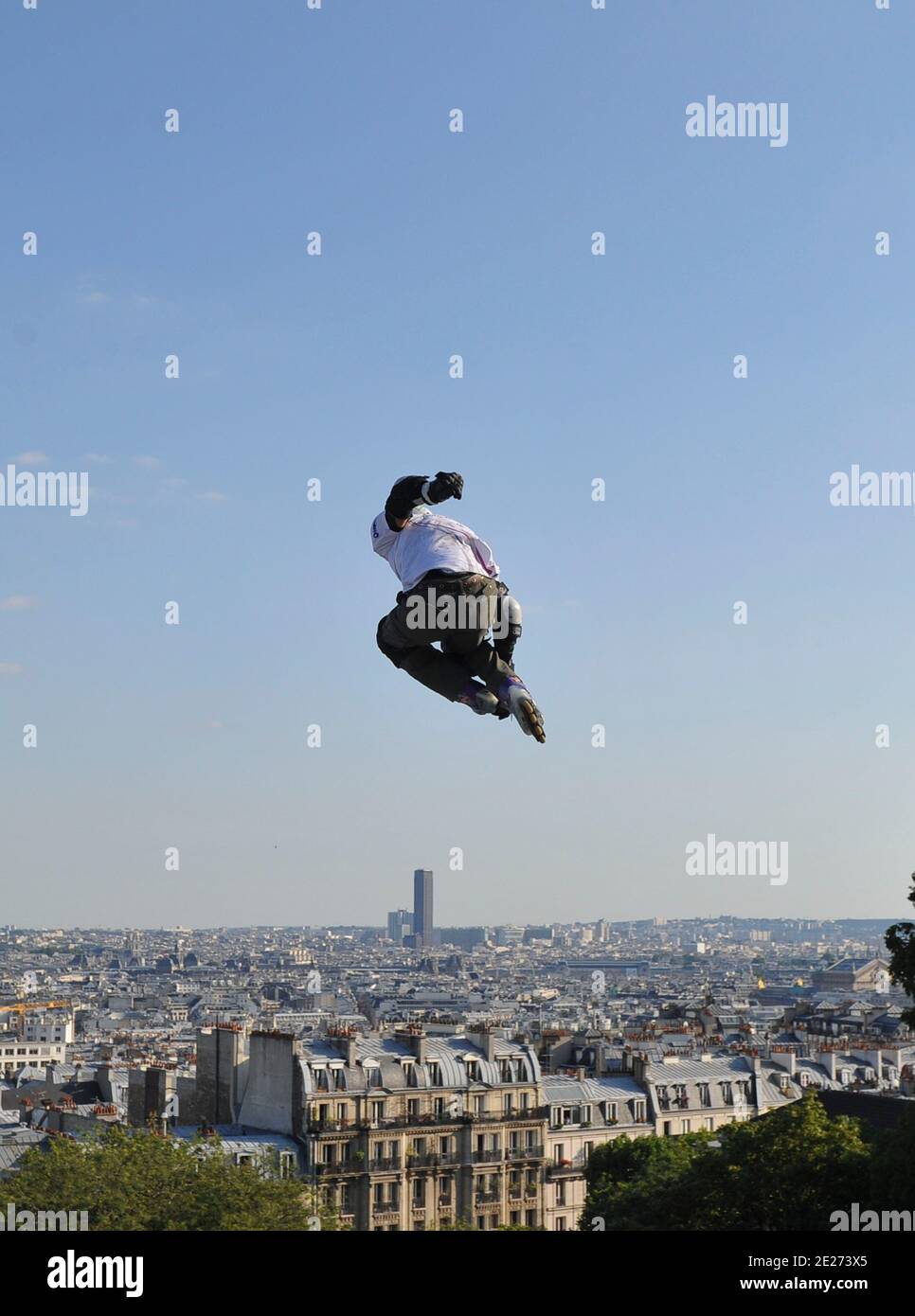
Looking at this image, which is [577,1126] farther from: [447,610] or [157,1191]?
[447,610]

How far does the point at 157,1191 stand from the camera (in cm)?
2911

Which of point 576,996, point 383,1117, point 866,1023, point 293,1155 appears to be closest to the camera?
point 293,1155

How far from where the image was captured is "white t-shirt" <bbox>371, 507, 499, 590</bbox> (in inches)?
316

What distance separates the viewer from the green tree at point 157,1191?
28.0 meters

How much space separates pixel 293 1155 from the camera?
38.0 m

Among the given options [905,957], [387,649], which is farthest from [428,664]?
[905,957]

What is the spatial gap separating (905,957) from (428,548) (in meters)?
15.3

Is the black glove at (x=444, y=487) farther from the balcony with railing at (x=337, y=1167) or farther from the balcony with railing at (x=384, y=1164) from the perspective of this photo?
the balcony with railing at (x=384, y=1164)

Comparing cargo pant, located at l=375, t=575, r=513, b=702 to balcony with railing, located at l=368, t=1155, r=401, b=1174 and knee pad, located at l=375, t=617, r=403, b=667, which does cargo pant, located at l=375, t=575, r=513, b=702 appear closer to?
knee pad, located at l=375, t=617, r=403, b=667
